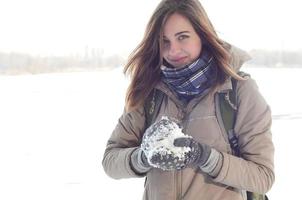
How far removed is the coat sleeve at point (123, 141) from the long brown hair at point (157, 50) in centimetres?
4

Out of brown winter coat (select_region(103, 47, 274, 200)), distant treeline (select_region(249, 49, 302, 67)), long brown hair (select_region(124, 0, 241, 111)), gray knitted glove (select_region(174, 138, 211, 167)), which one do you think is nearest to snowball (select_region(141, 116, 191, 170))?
gray knitted glove (select_region(174, 138, 211, 167))

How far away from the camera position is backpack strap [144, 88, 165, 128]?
148 centimetres

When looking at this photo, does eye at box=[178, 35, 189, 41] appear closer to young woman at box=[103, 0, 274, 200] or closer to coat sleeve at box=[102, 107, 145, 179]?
young woman at box=[103, 0, 274, 200]

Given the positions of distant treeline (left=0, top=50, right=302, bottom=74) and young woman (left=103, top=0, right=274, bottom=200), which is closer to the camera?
young woman (left=103, top=0, right=274, bottom=200)

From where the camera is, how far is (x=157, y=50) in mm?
1530

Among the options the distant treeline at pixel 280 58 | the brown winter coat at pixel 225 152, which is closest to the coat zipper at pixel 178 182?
the brown winter coat at pixel 225 152

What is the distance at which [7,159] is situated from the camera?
5.56 metres

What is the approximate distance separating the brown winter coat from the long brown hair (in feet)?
0.29

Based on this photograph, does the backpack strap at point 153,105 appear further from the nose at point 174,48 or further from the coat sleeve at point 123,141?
the nose at point 174,48

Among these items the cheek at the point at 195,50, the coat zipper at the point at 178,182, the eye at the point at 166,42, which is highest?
the eye at the point at 166,42

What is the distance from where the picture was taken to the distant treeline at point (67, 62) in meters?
13.5

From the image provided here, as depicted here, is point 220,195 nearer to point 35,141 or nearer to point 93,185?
point 93,185

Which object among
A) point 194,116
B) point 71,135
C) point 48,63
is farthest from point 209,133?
point 48,63

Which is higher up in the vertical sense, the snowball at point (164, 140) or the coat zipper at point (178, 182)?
the snowball at point (164, 140)
